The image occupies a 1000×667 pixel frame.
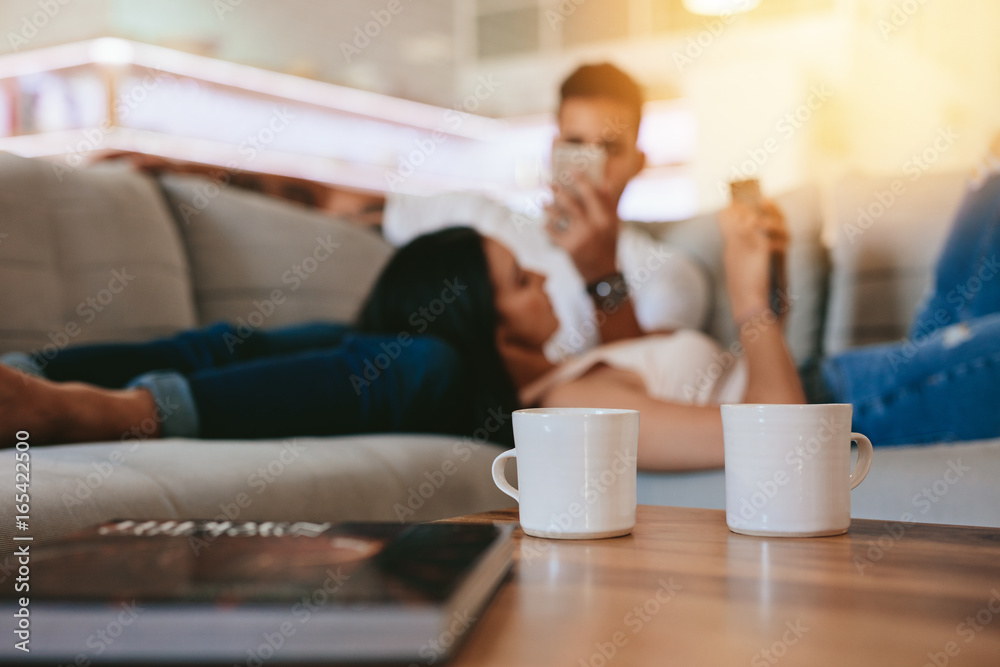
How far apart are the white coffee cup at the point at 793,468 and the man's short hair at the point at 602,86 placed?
139 centimetres

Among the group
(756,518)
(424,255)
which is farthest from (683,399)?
(756,518)

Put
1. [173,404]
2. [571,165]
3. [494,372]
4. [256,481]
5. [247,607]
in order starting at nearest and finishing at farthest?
[247,607], [256,481], [173,404], [494,372], [571,165]

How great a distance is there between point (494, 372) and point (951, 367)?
2.03 feet

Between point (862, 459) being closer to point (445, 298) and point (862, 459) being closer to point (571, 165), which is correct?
point (445, 298)

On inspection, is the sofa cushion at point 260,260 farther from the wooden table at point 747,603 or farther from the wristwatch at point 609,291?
the wooden table at point 747,603

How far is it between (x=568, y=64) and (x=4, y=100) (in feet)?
9.00

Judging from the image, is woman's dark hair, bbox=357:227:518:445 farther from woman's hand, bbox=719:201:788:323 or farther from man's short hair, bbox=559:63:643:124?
man's short hair, bbox=559:63:643:124

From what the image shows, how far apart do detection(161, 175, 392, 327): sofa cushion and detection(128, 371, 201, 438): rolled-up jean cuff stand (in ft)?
2.04

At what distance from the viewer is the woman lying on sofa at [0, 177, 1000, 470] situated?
3.04 ft

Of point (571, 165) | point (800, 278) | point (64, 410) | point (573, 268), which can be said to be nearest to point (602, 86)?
point (571, 165)

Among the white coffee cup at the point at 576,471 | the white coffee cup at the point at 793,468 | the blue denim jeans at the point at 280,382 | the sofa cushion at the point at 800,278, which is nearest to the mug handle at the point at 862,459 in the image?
the white coffee cup at the point at 793,468

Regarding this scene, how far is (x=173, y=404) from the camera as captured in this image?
3.15ft

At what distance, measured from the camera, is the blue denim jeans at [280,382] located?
99 cm

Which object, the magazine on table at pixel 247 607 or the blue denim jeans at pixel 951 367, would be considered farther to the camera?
the blue denim jeans at pixel 951 367
